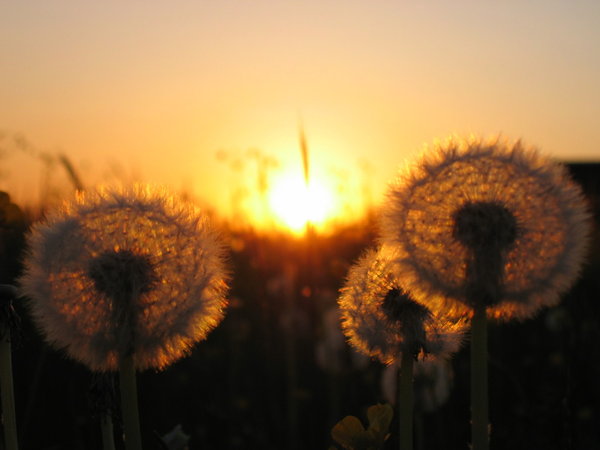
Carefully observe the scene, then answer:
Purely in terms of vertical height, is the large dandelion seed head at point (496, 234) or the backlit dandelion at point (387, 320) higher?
the large dandelion seed head at point (496, 234)

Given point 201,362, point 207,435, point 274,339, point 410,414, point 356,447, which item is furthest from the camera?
point 274,339

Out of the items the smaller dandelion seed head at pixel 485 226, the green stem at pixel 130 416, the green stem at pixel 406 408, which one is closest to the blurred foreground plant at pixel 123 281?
the green stem at pixel 130 416

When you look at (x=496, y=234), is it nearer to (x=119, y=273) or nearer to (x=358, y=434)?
(x=358, y=434)

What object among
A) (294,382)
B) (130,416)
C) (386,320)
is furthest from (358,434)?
(294,382)

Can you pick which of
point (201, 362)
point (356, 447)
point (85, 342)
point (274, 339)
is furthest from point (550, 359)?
point (85, 342)

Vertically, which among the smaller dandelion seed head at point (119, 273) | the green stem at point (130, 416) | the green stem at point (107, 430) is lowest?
the green stem at point (107, 430)

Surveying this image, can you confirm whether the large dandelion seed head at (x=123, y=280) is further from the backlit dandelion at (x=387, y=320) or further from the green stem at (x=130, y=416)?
the backlit dandelion at (x=387, y=320)

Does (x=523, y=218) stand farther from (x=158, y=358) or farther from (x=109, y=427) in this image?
(x=109, y=427)
